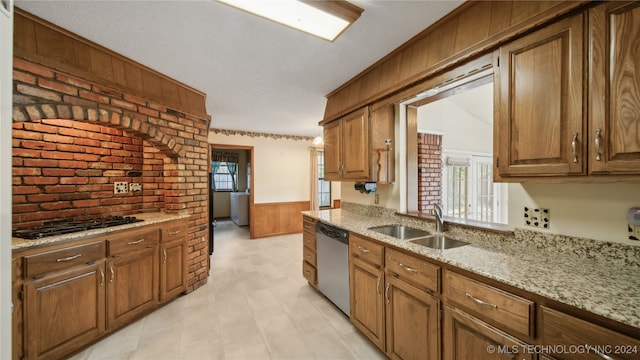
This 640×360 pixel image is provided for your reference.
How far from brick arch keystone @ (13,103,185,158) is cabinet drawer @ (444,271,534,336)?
2896mm

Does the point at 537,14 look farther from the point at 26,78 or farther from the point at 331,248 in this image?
the point at 26,78

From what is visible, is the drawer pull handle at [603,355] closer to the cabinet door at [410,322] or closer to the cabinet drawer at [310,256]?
Result: the cabinet door at [410,322]

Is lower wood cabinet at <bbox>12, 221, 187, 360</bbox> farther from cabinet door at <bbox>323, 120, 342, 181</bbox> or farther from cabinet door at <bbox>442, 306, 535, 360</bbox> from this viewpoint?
cabinet door at <bbox>442, 306, 535, 360</bbox>

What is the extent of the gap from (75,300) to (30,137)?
4.72 feet

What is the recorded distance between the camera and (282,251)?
455 centimetres

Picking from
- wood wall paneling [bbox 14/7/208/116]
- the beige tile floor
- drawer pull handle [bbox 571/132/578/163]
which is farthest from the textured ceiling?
the beige tile floor

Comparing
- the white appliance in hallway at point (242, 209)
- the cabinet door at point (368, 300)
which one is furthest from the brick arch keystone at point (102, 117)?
the white appliance in hallway at point (242, 209)

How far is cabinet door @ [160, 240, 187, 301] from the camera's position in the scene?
2.49 meters

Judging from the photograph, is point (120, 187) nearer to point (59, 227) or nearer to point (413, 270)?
point (59, 227)

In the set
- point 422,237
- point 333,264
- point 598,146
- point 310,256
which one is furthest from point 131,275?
point 598,146

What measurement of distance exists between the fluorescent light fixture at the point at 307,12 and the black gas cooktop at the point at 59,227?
2.07 meters

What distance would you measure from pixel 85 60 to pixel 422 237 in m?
3.16

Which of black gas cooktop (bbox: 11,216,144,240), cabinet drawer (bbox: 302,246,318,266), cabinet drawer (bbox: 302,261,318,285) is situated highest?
black gas cooktop (bbox: 11,216,144,240)

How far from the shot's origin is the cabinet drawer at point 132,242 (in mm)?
2057
